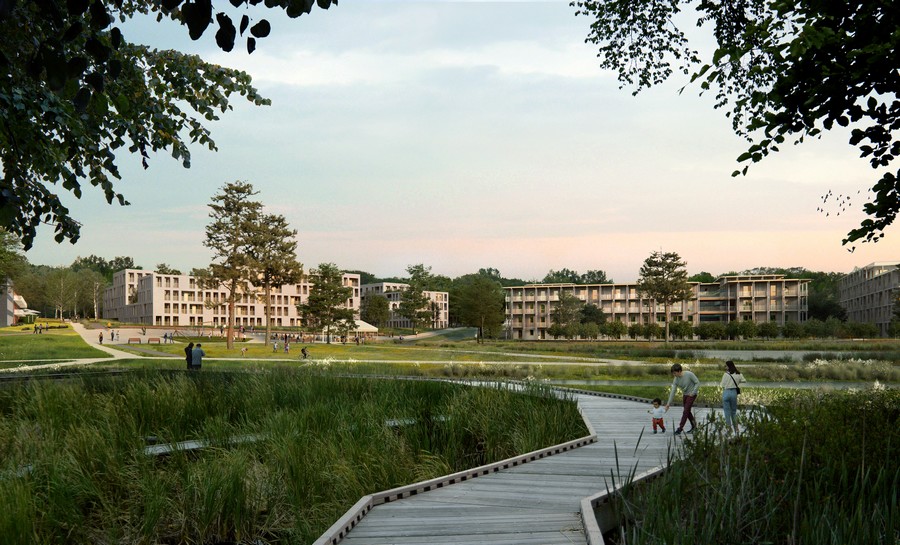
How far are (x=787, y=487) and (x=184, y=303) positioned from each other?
118 m

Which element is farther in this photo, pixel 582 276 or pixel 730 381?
pixel 582 276

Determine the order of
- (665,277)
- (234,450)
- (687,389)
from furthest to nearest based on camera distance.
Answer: (665,277)
(687,389)
(234,450)

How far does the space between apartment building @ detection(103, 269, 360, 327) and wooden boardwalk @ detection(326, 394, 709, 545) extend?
9584cm

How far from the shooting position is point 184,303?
Answer: 114 meters

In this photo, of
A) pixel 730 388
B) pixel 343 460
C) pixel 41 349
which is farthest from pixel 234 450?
pixel 41 349

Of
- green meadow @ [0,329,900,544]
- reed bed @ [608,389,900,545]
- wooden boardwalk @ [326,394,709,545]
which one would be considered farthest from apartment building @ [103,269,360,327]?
reed bed @ [608,389,900,545]

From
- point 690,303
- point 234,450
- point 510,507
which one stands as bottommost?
point 234,450

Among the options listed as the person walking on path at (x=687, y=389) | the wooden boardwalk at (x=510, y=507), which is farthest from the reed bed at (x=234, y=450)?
the person walking on path at (x=687, y=389)

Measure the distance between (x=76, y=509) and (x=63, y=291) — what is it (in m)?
119

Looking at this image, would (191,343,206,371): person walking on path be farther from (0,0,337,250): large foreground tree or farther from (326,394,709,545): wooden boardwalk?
(326,394,709,545): wooden boardwalk

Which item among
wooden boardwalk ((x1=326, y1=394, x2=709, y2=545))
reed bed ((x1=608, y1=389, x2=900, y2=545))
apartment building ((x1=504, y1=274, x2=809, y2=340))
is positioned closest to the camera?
reed bed ((x1=608, y1=389, x2=900, y2=545))

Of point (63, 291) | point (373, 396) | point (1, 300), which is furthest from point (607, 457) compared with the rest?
point (63, 291)

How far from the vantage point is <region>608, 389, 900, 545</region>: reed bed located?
4527 mm

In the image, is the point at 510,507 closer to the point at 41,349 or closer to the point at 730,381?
the point at 730,381
